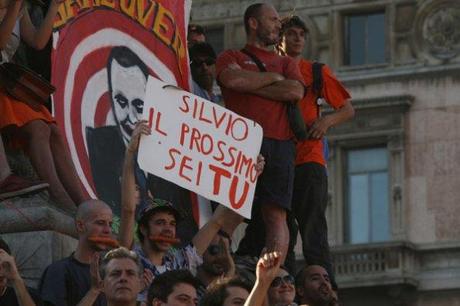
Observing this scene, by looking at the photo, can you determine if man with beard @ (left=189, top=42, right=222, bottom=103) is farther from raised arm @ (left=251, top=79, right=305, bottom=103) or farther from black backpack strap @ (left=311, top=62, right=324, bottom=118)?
raised arm @ (left=251, top=79, right=305, bottom=103)

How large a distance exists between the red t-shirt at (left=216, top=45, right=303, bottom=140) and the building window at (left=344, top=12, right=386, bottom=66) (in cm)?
3027

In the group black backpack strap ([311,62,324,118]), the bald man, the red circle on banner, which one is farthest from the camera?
black backpack strap ([311,62,324,118])

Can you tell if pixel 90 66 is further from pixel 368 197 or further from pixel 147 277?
pixel 368 197

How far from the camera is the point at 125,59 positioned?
17094 mm

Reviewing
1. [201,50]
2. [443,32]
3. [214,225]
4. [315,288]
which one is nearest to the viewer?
[315,288]

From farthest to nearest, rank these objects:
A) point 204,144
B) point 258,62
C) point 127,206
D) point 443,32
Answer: point 443,32
point 258,62
point 204,144
point 127,206

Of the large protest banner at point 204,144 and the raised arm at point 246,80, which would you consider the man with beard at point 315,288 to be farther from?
the raised arm at point 246,80

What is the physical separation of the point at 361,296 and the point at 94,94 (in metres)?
29.9

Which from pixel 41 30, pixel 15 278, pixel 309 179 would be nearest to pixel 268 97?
pixel 309 179

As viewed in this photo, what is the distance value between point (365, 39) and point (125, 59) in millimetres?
30005

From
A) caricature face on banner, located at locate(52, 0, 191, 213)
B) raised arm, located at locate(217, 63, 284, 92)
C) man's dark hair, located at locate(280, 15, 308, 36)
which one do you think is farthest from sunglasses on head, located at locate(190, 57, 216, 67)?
raised arm, located at locate(217, 63, 284, 92)

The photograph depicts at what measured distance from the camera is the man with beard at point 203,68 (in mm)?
17391

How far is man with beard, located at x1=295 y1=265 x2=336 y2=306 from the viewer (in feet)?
50.9

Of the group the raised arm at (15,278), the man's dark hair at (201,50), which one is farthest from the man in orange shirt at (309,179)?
the raised arm at (15,278)
